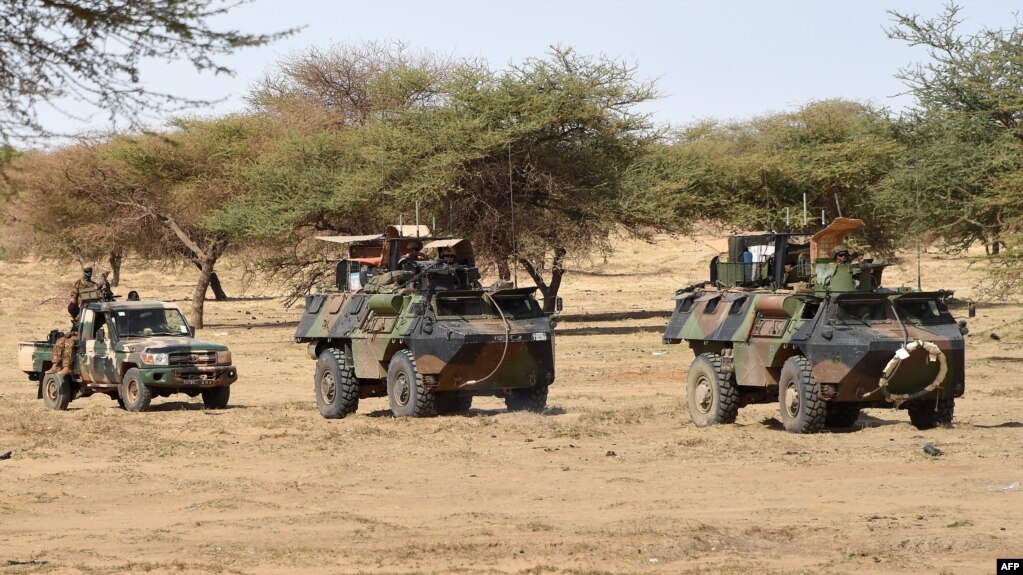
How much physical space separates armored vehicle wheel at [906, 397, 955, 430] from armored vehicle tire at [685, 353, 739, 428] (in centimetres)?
197

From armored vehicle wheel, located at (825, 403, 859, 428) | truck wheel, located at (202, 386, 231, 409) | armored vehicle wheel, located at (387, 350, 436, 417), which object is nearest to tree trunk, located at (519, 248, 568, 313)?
truck wheel, located at (202, 386, 231, 409)

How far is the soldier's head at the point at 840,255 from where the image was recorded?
50.3 feet

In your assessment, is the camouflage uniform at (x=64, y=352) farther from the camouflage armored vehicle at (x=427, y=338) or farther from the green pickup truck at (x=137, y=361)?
the camouflage armored vehicle at (x=427, y=338)

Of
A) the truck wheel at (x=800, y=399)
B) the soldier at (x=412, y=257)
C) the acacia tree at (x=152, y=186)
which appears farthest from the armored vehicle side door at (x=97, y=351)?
the acacia tree at (x=152, y=186)

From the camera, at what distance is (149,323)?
20.0 metres

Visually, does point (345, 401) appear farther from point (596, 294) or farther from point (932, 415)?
Answer: point (596, 294)

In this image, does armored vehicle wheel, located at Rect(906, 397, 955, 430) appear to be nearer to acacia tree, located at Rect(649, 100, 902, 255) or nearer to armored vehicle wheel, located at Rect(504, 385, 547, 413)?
armored vehicle wheel, located at Rect(504, 385, 547, 413)

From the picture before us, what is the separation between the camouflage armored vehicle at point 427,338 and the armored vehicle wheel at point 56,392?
332cm

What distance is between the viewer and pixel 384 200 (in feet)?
119

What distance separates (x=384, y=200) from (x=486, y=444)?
71.0 feet

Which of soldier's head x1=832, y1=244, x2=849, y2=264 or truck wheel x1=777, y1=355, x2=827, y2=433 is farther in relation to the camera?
soldier's head x1=832, y1=244, x2=849, y2=264

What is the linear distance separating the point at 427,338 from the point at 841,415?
4789 millimetres

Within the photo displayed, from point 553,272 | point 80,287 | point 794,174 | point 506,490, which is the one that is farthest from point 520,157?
point 506,490

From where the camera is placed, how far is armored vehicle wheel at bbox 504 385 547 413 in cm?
1805
